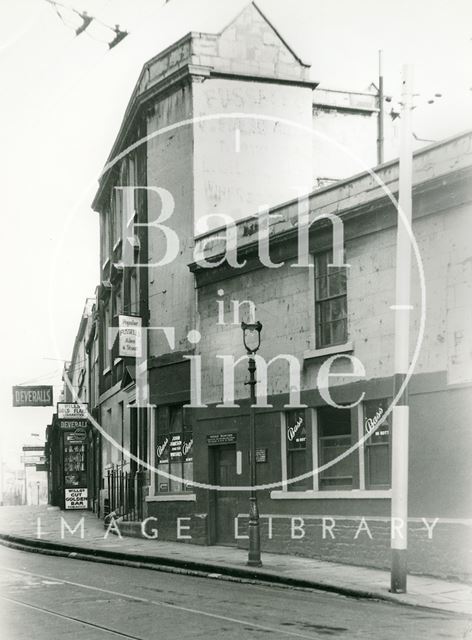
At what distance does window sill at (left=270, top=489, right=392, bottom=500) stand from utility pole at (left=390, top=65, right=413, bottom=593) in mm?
3256

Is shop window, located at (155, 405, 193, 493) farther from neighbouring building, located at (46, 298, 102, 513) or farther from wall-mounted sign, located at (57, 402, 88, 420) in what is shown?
wall-mounted sign, located at (57, 402, 88, 420)

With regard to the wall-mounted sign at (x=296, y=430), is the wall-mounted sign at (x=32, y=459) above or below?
below

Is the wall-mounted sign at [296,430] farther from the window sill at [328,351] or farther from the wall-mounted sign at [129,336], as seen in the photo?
the wall-mounted sign at [129,336]

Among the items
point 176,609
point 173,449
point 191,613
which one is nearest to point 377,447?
point 176,609

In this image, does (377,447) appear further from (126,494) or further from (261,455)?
(126,494)

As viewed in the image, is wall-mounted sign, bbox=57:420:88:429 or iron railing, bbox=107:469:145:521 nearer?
iron railing, bbox=107:469:145:521

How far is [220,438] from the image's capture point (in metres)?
22.5

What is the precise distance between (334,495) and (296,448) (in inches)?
66.5

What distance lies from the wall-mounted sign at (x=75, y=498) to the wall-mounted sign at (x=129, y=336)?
54.8 feet

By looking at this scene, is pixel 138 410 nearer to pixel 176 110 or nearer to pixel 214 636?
pixel 176 110

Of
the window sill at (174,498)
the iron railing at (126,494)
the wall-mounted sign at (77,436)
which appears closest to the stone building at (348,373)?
the window sill at (174,498)

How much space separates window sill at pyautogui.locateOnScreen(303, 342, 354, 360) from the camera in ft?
61.8

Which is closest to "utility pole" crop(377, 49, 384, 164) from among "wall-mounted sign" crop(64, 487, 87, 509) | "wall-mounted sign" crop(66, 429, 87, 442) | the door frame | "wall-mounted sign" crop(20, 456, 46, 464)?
the door frame

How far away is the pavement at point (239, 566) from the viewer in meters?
14.4
